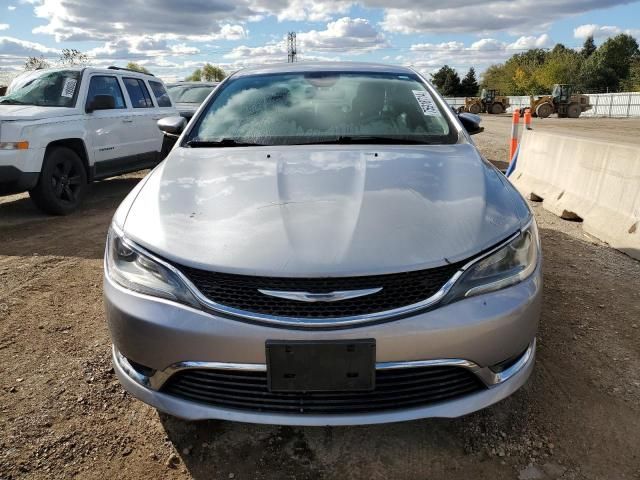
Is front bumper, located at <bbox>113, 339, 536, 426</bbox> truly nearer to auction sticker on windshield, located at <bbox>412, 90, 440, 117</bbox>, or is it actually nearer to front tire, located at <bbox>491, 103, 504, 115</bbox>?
auction sticker on windshield, located at <bbox>412, 90, 440, 117</bbox>

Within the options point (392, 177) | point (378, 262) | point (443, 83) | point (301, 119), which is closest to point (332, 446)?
point (378, 262)

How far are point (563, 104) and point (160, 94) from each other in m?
30.5

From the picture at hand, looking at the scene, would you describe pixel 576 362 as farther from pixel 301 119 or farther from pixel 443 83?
pixel 443 83

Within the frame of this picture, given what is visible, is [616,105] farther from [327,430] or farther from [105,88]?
[327,430]

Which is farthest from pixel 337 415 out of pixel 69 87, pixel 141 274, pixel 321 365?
pixel 69 87

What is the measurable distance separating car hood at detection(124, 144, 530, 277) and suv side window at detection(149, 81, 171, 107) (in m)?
6.20

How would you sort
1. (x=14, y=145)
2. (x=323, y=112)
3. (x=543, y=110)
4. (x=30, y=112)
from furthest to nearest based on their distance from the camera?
(x=543, y=110) < (x=30, y=112) < (x=14, y=145) < (x=323, y=112)

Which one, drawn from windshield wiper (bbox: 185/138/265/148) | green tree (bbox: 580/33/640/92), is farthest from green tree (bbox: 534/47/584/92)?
windshield wiper (bbox: 185/138/265/148)

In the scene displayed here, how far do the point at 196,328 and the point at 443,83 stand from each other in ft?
306

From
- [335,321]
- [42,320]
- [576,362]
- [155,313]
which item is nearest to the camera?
[335,321]

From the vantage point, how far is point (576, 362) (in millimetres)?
2760

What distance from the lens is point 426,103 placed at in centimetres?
324

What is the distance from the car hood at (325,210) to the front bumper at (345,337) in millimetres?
190

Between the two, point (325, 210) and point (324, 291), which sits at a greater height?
point (325, 210)
